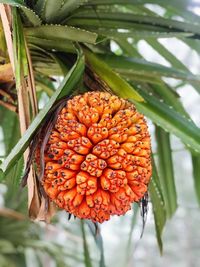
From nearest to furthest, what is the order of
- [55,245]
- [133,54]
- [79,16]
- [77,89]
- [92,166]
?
[92,166]
[77,89]
[79,16]
[133,54]
[55,245]

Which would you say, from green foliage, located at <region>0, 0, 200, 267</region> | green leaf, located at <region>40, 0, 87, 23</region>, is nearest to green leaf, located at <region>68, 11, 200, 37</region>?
green foliage, located at <region>0, 0, 200, 267</region>

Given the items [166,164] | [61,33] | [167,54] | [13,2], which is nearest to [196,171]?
[166,164]

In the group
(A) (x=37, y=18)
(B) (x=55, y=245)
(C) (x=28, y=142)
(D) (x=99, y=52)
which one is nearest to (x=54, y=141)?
(C) (x=28, y=142)

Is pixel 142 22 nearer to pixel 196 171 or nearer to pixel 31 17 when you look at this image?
pixel 31 17

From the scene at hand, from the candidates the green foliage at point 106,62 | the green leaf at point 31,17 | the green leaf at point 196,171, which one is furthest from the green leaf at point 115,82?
the green leaf at point 196,171

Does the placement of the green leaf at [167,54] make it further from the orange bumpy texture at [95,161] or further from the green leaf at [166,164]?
the orange bumpy texture at [95,161]

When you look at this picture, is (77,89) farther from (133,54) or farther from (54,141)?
(133,54)

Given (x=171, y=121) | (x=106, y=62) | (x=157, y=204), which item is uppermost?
(x=106, y=62)

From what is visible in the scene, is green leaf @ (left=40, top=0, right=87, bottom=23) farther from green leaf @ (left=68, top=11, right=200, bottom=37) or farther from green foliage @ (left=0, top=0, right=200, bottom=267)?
green leaf @ (left=68, top=11, right=200, bottom=37)
